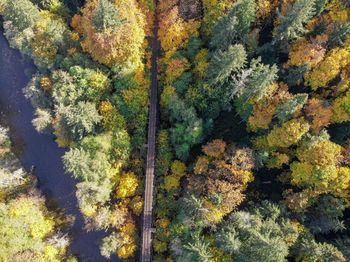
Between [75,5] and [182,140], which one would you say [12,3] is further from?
[182,140]

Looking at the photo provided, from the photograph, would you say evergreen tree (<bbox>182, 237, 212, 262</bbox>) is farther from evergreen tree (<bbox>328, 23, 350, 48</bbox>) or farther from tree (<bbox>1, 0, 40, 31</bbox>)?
tree (<bbox>1, 0, 40, 31</bbox>)

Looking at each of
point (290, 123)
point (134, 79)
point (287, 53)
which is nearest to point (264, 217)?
point (290, 123)

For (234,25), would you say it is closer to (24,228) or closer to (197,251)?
(197,251)

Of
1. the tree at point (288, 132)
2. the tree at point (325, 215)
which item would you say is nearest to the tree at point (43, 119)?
the tree at point (288, 132)

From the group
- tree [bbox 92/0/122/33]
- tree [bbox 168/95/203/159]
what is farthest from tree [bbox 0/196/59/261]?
tree [bbox 92/0/122/33]

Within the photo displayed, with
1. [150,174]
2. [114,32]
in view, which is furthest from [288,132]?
[114,32]
